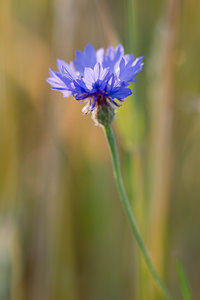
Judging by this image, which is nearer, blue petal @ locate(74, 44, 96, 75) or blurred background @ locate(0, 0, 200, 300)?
blue petal @ locate(74, 44, 96, 75)

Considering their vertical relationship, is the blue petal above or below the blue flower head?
above

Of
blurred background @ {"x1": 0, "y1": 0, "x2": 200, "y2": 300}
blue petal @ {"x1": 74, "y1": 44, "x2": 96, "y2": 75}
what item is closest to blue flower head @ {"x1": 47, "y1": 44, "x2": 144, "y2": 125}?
blue petal @ {"x1": 74, "y1": 44, "x2": 96, "y2": 75}

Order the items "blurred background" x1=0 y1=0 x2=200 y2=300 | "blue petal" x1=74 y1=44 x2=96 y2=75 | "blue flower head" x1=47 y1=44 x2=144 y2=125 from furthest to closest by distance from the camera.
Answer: "blurred background" x1=0 y1=0 x2=200 y2=300 → "blue petal" x1=74 y1=44 x2=96 y2=75 → "blue flower head" x1=47 y1=44 x2=144 y2=125

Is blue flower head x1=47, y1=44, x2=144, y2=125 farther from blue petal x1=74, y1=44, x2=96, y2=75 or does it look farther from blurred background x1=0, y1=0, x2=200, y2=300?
blurred background x1=0, y1=0, x2=200, y2=300

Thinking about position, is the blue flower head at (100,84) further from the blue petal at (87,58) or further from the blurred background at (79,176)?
the blurred background at (79,176)

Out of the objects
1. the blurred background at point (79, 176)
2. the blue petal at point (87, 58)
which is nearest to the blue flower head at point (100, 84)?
the blue petal at point (87, 58)

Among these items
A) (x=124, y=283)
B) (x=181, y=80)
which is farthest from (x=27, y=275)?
(x=181, y=80)

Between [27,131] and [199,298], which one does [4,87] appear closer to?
[27,131]

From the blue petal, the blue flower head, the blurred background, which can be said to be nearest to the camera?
the blue flower head
